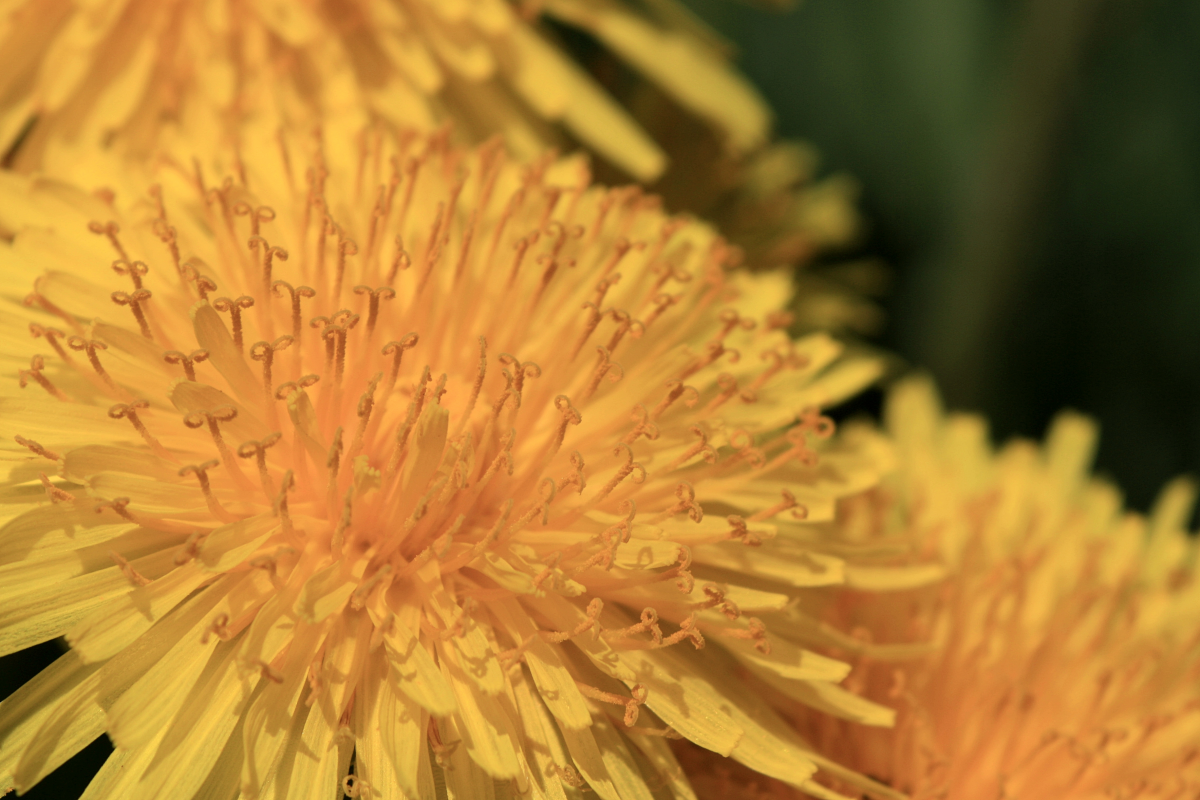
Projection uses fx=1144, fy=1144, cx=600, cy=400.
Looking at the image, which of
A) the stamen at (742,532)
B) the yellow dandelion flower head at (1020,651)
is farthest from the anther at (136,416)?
the yellow dandelion flower head at (1020,651)

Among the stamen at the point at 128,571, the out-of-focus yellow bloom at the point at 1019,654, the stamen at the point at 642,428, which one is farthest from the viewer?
the out-of-focus yellow bloom at the point at 1019,654

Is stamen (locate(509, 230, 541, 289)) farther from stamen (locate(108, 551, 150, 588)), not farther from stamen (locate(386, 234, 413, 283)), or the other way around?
stamen (locate(108, 551, 150, 588))

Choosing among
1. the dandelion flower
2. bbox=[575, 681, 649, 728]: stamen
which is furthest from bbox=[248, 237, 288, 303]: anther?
bbox=[575, 681, 649, 728]: stamen

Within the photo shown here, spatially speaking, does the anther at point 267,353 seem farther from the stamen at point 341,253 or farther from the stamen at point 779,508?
the stamen at point 779,508

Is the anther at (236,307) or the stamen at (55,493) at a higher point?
the anther at (236,307)

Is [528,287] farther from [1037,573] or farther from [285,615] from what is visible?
[1037,573]

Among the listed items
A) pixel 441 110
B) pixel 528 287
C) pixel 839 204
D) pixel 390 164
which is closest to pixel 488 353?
pixel 528 287
